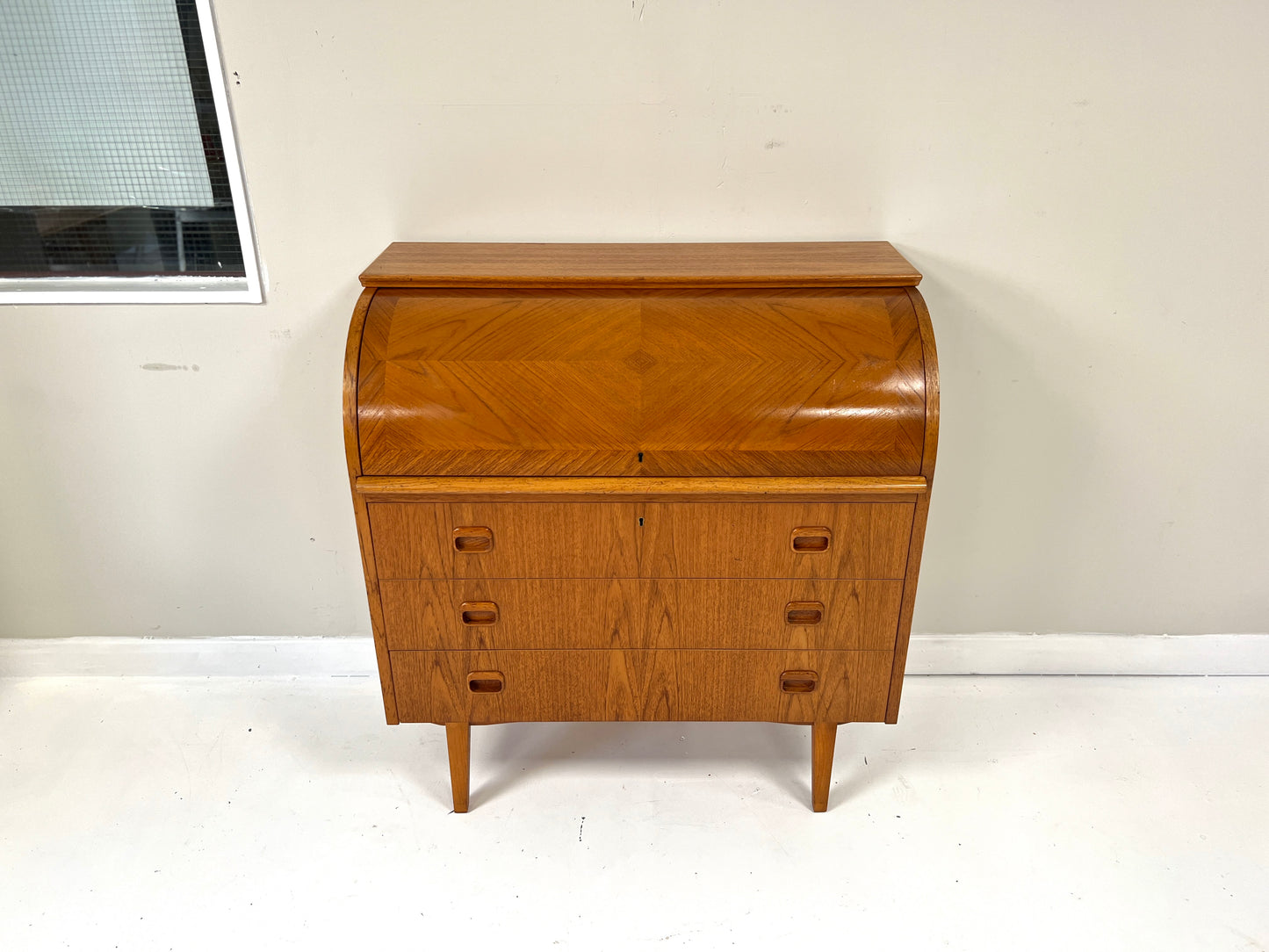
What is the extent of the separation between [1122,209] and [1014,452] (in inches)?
23.6

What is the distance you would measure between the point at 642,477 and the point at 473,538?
0.36m

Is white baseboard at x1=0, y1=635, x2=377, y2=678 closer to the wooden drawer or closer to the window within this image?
the wooden drawer

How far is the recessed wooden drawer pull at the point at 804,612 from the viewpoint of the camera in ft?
5.73

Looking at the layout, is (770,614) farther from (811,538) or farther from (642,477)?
(642,477)

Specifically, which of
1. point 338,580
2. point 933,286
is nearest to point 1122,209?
point 933,286

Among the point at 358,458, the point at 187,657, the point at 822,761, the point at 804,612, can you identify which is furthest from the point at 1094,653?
the point at 187,657

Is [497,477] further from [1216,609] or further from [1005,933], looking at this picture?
[1216,609]

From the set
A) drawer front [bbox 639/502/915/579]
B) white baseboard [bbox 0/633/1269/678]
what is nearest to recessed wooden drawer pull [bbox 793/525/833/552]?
drawer front [bbox 639/502/915/579]

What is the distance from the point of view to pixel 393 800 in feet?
6.53

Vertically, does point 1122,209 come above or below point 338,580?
above

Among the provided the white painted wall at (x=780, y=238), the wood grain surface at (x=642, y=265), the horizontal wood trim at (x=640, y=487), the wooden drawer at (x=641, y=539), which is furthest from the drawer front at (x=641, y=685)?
the wood grain surface at (x=642, y=265)

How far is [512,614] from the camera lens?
1.76m

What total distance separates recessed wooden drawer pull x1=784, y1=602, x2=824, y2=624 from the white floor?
1.65ft

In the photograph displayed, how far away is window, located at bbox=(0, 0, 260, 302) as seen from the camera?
1850mm
